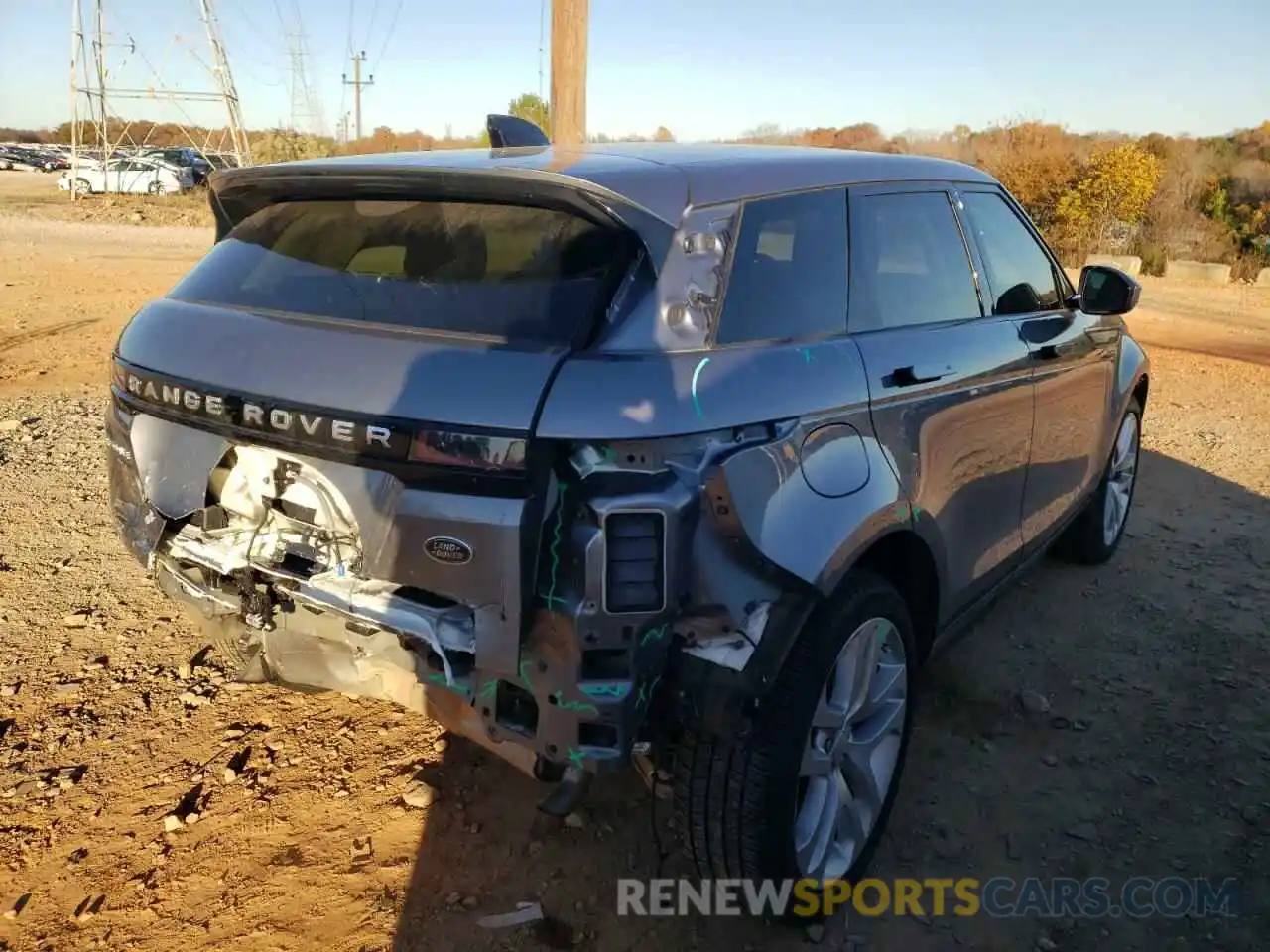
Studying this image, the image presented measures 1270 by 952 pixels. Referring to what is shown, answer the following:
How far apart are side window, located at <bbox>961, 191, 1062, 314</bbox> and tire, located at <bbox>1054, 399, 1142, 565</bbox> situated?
43.8 inches

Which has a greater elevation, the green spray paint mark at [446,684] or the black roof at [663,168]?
the black roof at [663,168]

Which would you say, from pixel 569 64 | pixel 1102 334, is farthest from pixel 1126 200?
pixel 1102 334

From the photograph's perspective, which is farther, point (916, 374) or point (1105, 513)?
point (1105, 513)

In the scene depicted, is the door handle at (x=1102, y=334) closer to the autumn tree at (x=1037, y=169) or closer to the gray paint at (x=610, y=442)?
the gray paint at (x=610, y=442)

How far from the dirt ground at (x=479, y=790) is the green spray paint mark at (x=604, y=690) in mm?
696

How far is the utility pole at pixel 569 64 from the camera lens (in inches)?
261

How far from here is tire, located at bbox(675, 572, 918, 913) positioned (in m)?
2.21

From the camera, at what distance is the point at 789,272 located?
8.05 ft

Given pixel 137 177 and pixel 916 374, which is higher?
pixel 137 177

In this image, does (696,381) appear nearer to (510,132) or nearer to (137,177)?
(510,132)

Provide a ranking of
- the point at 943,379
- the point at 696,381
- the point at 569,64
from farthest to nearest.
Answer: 1. the point at 569,64
2. the point at 943,379
3. the point at 696,381

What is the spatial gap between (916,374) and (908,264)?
478 mm

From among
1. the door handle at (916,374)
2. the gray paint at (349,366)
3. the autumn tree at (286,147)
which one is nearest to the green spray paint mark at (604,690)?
the gray paint at (349,366)

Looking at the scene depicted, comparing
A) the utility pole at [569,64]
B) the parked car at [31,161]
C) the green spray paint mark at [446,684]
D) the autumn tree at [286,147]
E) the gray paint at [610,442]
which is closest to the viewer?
the gray paint at [610,442]
